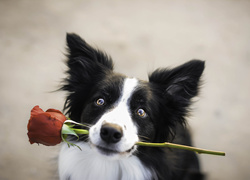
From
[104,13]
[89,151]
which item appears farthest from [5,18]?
[89,151]

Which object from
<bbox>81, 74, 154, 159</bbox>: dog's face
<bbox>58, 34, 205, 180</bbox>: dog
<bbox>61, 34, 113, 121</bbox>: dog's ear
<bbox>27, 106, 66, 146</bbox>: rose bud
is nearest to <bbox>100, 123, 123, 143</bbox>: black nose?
<bbox>81, 74, 154, 159</bbox>: dog's face

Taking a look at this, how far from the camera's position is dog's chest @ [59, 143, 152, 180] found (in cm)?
246

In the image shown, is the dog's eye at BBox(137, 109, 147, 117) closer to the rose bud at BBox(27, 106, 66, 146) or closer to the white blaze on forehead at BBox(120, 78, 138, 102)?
the white blaze on forehead at BBox(120, 78, 138, 102)

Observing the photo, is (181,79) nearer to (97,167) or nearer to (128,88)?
(128,88)

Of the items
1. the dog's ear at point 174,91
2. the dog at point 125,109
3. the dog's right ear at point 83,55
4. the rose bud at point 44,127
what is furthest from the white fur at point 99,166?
the rose bud at point 44,127

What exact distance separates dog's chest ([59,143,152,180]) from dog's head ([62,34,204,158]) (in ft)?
1.03

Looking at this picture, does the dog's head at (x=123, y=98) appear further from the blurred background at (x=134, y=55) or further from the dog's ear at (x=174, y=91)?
the blurred background at (x=134, y=55)

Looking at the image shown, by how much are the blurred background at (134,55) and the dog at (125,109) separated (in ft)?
2.13

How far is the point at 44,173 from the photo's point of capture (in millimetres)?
3461

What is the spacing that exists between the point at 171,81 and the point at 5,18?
14.6 feet

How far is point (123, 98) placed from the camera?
7.60 feet

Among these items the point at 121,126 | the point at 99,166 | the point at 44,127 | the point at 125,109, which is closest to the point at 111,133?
the point at 121,126

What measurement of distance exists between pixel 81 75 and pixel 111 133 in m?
1.00

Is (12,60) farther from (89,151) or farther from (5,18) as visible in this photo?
(89,151)
